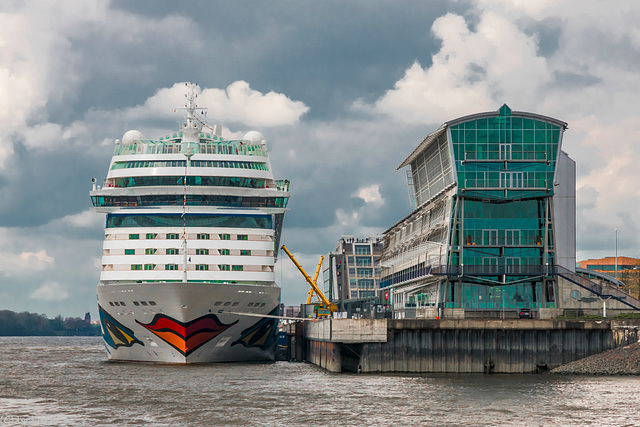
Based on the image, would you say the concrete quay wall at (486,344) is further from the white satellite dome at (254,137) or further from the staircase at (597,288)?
the white satellite dome at (254,137)

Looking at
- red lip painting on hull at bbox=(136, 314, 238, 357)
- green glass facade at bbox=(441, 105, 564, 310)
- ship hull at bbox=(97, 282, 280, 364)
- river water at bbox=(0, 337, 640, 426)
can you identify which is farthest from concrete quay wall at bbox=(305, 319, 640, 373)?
green glass facade at bbox=(441, 105, 564, 310)

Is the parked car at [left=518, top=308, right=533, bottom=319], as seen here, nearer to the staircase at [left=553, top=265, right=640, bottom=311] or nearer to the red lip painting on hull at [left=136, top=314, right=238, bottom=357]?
the staircase at [left=553, top=265, right=640, bottom=311]

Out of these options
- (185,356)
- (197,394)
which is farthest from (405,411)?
(185,356)

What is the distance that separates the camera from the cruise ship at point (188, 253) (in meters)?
73.5

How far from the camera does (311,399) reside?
52344 millimetres

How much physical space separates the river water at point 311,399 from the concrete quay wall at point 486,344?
190cm

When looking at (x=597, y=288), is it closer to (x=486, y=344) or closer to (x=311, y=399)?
(x=486, y=344)

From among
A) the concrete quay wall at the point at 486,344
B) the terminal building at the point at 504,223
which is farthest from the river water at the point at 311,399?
the terminal building at the point at 504,223

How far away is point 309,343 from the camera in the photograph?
94562mm

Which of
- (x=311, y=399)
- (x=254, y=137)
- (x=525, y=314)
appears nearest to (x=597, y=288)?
(x=525, y=314)

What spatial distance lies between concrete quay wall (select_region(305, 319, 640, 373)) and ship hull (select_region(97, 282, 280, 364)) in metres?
11.4

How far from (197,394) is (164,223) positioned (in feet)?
87.1

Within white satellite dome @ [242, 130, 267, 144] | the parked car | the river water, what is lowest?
the river water

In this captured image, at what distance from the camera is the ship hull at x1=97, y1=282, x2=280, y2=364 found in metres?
72.6
